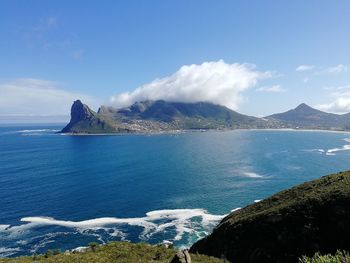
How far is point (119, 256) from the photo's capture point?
45531 mm

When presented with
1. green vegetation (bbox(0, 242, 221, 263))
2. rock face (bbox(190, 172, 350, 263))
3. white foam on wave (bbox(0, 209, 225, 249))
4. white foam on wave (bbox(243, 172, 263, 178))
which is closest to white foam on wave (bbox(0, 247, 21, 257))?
white foam on wave (bbox(0, 209, 225, 249))

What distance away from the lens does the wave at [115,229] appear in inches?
3110

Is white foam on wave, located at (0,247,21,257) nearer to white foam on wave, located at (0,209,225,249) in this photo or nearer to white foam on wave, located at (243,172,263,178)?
white foam on wave, located at (0,209,225,249)

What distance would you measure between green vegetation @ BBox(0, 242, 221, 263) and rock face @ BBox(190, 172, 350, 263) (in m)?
4.94

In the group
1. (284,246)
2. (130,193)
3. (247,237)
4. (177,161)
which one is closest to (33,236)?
(130,193)

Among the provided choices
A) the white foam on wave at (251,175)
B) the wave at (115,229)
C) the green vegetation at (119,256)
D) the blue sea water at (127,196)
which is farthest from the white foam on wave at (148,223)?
the white foam on wave at (251,175)

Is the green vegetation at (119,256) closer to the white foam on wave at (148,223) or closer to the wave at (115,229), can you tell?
the wave at (115,229)

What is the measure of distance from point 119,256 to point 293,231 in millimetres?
24330

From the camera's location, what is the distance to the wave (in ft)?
259

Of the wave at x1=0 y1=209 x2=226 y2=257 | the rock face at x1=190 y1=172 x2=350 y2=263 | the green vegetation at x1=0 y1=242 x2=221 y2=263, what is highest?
the rock face at x1=190 y1=172 x2=350 y2=263

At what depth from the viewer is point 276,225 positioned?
42812 millimetres

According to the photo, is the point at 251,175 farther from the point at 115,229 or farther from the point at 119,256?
the point at 119,256

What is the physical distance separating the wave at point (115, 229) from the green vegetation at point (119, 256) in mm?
27951

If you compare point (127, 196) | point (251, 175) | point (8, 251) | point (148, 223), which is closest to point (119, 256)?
point (8, 251)
